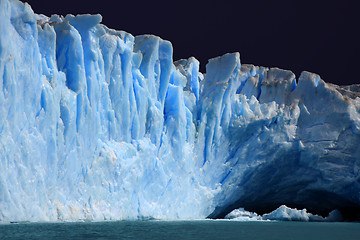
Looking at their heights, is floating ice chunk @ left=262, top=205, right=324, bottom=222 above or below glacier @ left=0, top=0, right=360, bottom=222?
below

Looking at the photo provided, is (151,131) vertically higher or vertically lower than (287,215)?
higher

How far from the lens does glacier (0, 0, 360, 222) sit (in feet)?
43.9

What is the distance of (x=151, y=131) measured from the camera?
1750 centimetres

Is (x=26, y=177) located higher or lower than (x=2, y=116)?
lower

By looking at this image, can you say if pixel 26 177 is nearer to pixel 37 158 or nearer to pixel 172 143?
pixel 37 158

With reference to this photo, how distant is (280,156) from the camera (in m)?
19.7

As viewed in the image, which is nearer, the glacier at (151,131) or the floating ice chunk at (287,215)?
the glacier at (151,131)

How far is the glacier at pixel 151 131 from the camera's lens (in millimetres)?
13383

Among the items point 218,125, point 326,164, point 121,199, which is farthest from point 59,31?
point 326,164

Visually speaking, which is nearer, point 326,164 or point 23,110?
point 23,110

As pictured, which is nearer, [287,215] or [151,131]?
[151,131]

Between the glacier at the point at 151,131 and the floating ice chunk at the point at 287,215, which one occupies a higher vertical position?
the glacier at the point at 151,131

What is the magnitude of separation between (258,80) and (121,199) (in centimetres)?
825

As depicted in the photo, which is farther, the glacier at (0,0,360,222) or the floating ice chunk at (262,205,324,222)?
the floating ice chunk at (262,205,324,222)
